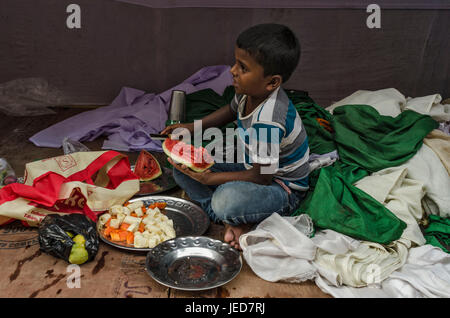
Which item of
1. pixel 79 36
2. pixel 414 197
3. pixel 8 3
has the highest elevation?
pixel 8 3

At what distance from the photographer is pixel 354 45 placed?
3639mm

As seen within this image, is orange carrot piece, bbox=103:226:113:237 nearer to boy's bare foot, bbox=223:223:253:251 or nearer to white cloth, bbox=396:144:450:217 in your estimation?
boy's bare foot, bbox=223:223:253:251

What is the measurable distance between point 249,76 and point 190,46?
88.5 inches

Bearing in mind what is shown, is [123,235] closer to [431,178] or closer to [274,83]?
[274,83]

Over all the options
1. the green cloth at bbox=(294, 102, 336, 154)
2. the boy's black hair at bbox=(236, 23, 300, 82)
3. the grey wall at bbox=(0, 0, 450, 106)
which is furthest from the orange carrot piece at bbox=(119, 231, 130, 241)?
the grey wall at bbox=(0, 0, 450, 106)

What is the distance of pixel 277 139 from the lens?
1.79 metres

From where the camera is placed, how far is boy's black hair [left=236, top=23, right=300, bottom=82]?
173cm

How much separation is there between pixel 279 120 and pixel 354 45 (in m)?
2.18

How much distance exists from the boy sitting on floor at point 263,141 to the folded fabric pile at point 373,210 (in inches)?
4.2

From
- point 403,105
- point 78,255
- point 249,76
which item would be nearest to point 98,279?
point 78,255

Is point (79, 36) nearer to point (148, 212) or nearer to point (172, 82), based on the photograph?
point (172, 82)

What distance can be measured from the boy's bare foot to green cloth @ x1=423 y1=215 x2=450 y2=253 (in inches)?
32.8

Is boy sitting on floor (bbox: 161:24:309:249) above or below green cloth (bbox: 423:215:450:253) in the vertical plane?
above
